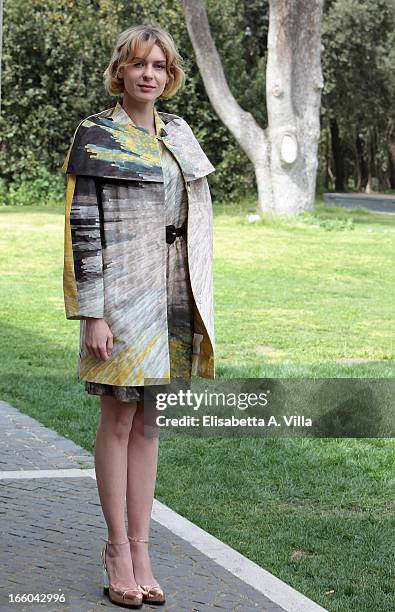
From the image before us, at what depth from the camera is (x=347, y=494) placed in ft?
18.8

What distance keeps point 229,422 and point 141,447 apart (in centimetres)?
332

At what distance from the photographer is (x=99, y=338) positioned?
381 centimetres

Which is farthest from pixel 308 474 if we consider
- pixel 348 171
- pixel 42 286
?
pixel 348 171

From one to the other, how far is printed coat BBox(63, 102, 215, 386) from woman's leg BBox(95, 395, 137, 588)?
17 cm

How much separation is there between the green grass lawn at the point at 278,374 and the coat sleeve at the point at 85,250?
1.47m

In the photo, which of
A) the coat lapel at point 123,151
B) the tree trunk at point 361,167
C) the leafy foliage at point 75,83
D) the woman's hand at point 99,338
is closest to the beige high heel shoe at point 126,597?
the woman's hand at point 99,338

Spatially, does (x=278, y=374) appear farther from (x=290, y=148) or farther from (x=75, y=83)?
(x=75, y=83)

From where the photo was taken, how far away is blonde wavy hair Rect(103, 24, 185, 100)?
153 inches

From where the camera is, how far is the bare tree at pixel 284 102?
2152 centimetres

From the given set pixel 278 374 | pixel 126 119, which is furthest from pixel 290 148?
pixel 126 119

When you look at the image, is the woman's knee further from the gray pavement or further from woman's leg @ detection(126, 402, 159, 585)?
the gray pavement

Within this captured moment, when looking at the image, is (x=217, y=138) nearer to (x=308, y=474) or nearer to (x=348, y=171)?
(x=308, y=474)

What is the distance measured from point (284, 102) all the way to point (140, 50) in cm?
1819

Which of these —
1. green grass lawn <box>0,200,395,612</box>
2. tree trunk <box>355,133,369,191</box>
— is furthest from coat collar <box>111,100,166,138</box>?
tree trunk <box>355,133,369,191</box>
